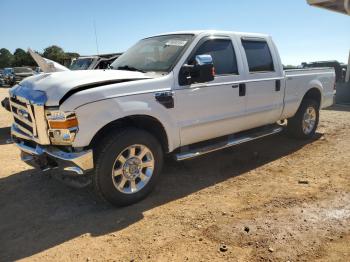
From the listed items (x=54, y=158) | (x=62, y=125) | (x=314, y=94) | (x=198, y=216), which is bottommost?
(x=198, y=216)

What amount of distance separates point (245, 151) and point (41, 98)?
3806mm

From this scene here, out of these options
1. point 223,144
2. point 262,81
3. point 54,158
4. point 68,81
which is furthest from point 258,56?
point 54,158

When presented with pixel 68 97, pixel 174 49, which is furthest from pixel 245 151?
pixel 68 97

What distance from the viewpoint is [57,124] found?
3.51m

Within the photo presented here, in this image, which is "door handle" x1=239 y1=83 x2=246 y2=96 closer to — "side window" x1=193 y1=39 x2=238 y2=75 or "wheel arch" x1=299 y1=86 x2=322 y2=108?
"side window" x1=193 y1=39 x2=238 y2=75

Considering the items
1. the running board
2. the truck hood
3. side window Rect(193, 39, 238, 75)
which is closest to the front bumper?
the truck hood

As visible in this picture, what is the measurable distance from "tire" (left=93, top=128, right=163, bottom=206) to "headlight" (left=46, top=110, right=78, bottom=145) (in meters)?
0.37

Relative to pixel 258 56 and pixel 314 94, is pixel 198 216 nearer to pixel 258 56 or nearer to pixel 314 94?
pixel 258 56

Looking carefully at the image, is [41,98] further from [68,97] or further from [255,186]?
[255,186]

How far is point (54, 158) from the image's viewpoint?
3.65 meters

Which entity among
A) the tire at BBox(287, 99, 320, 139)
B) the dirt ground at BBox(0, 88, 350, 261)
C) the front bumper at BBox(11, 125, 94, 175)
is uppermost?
the front bumper at BBox(11, 125, 94, 175)

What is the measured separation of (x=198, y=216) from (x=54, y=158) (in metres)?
1.65

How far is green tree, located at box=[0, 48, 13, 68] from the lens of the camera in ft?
290

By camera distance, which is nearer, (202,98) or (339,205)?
(339,205)
